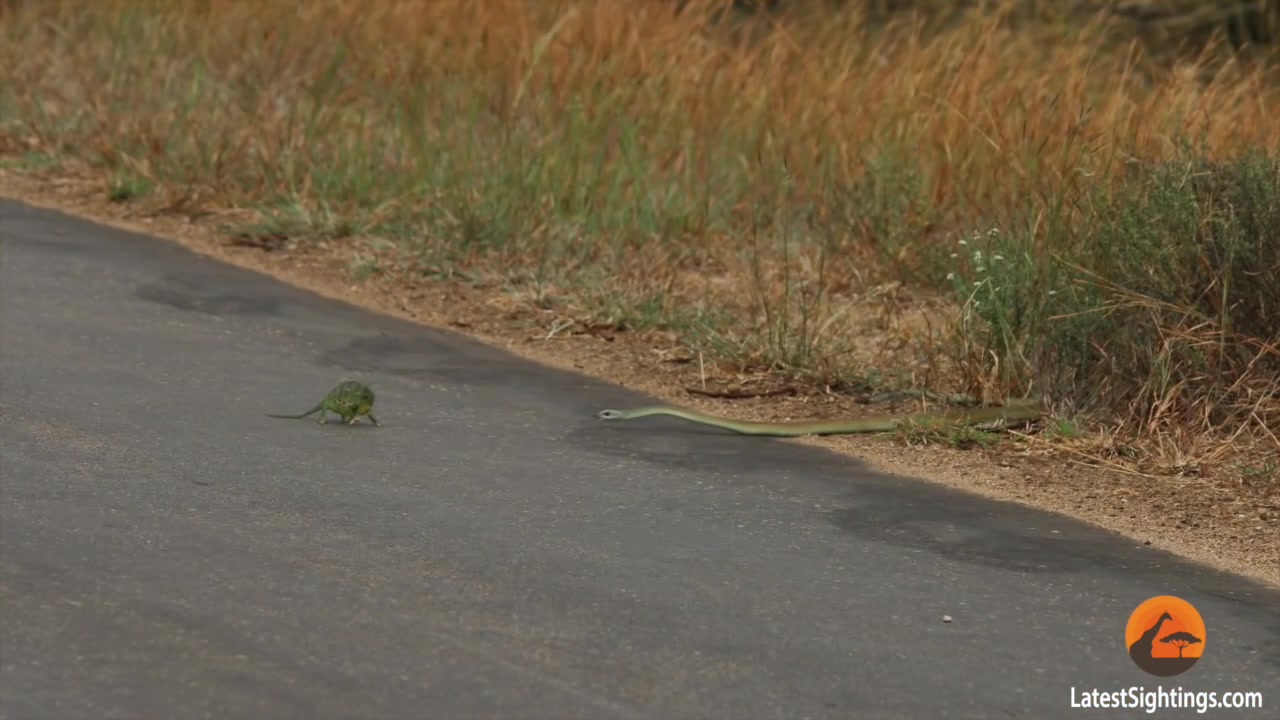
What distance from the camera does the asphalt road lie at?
4.50 m

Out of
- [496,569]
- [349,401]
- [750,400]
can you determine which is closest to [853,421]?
[750,400]

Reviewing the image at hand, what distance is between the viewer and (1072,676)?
15.7ft

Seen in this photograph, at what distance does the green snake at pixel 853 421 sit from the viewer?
23.8ft

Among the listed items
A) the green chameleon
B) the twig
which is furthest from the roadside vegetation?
the green chameleon

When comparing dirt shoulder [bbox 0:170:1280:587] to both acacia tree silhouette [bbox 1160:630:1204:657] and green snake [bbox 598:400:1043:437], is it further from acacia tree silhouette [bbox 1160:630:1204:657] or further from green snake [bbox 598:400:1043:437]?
acacia tree silhouette [bbox 1160:630:1204:657]

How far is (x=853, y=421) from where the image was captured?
23.9ft

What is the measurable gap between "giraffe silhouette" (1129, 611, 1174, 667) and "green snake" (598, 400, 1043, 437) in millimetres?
2060

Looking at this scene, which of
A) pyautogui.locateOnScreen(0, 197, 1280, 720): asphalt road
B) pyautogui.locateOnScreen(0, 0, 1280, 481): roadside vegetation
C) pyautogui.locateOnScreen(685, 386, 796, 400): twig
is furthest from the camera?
pyautogui.locateOnScreen(685, 386, 796, 400): twig

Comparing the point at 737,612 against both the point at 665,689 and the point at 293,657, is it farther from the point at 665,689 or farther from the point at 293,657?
the point at 293,657

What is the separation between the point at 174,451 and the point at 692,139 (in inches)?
196

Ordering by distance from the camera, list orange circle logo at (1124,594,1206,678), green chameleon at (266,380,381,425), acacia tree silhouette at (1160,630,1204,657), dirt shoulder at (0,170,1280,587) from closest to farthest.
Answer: orange circle logo at (1124,594,1206,678) → acacia tree silhouette at (1160,630,1204,657) → dirt shoulder at (0,170,1280,587) → green chameleon at (266,380,381,425)

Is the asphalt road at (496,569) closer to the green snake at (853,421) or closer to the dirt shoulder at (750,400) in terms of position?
the green snake at (853,421)

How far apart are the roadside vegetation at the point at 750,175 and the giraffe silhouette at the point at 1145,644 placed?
1.63m

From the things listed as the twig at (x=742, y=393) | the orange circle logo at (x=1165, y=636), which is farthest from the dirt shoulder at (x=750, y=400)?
the orange circle logo at (x=1165, y=636)
